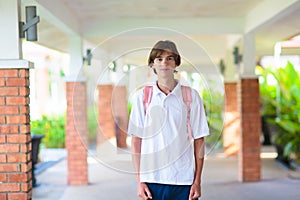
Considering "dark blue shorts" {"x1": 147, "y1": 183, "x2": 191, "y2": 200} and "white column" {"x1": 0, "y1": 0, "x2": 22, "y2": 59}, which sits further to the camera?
"white column" {"x1": 0, "y1": 0, "x2": 22, "y2": 59}

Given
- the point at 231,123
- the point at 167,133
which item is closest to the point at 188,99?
the point at 167,133

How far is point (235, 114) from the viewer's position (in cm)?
910

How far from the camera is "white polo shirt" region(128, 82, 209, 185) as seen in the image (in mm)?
1986

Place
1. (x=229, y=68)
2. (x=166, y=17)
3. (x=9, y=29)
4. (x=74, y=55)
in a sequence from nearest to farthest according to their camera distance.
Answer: (x=9, y=29), (x=166, y=17), (x=74, y=55), (x=229, y=68)

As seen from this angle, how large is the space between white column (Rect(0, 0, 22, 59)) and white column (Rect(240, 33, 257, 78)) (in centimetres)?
372

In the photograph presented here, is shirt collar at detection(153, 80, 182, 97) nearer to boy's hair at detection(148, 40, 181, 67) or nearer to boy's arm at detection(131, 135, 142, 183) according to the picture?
boy's hair at detection(148, 40, 181, 67)

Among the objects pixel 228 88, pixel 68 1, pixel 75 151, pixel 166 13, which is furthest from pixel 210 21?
pixel 228 88

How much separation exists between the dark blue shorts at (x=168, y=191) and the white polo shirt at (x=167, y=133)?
0.08ft

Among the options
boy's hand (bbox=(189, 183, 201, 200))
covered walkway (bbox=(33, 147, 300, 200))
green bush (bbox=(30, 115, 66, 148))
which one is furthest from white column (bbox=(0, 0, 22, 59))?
green bush (bbox=(30, 115, 66, 148))

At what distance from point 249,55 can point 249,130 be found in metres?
1.02

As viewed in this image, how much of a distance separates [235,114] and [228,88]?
1.71 feet

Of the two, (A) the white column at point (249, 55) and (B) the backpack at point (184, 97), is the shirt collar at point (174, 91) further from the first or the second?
(A) the white column at point (249, 55)

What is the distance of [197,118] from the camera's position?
2041mm

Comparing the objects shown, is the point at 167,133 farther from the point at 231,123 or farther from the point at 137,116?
the point at 231,123
